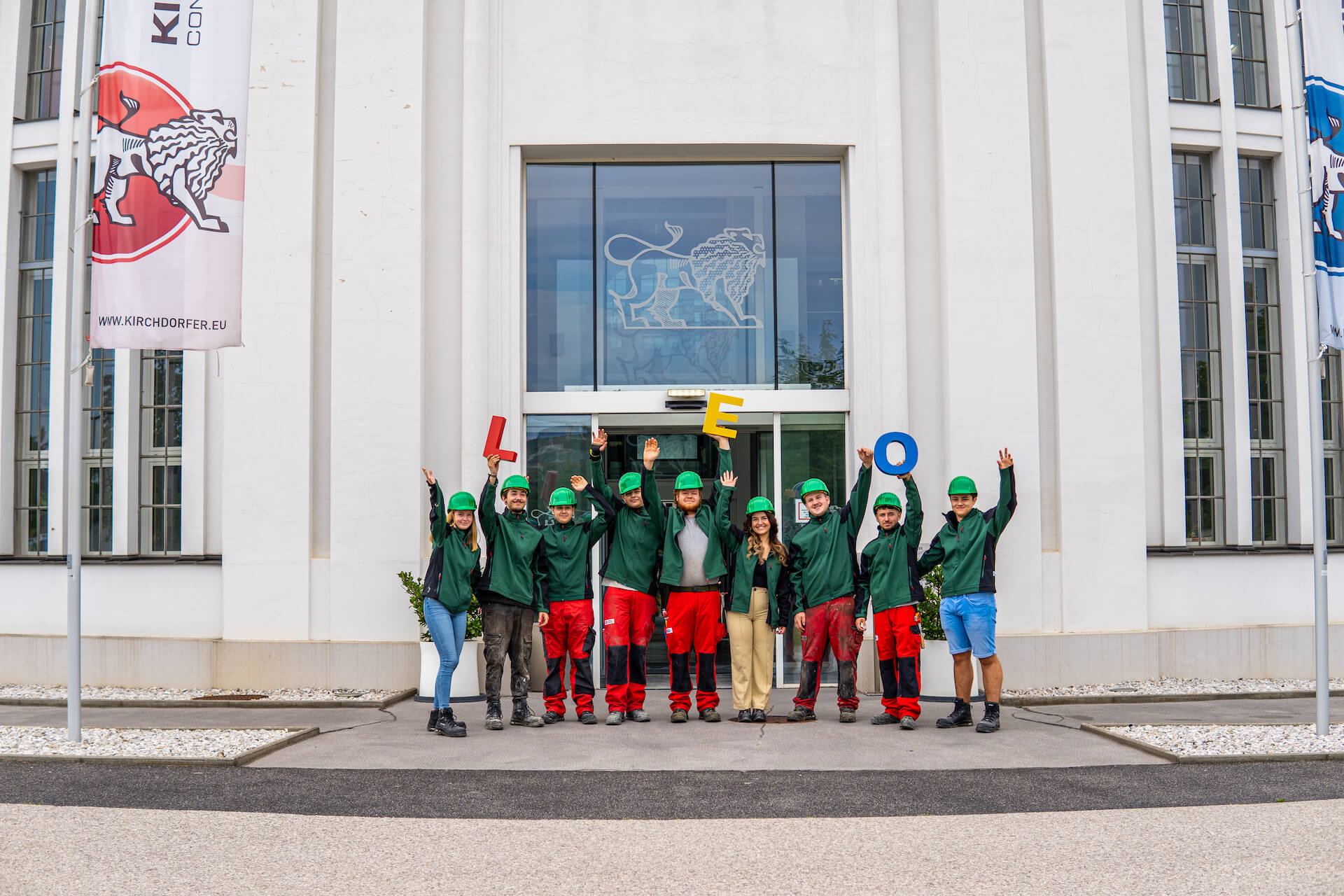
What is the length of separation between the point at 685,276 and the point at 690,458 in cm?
189

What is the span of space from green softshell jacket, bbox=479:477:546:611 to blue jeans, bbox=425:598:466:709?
36 centimetres

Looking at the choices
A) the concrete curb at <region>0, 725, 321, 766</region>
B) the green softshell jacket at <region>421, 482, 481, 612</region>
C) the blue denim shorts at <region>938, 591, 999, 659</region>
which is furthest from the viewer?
the blue denim shorts at <region>938, 591, 999, 659</region>

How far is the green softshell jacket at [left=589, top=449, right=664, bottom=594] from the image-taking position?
29.0 feet

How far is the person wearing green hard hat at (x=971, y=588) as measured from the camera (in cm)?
841

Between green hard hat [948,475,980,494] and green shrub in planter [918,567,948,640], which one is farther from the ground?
green hard hat [948,475,980,494]

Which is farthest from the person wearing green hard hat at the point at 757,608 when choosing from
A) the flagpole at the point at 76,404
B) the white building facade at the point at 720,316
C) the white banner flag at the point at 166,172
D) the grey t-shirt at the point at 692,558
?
the flagpole at the point at 76,404

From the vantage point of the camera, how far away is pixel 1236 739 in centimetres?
752

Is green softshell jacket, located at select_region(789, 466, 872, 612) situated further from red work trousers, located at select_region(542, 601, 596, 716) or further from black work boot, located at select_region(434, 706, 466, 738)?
black work boot, located at select_region(434, 706, 466, 738)

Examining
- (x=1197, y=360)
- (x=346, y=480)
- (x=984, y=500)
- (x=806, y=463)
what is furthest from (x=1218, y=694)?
(x=346, y=480)

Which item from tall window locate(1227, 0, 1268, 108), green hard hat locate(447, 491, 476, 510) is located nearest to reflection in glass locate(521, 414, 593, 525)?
green hard hat locate(447, 491, 476, 510)

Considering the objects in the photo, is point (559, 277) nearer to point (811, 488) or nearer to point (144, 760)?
point (811, 488)

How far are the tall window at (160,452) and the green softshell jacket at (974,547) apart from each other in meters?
7.62

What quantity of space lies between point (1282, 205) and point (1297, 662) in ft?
15.6

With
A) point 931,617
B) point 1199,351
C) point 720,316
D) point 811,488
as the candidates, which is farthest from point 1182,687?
point 720,316
